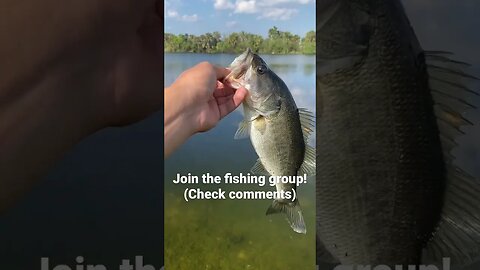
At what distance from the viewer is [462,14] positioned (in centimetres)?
231

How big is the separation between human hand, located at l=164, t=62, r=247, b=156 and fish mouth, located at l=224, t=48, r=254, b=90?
0.02m

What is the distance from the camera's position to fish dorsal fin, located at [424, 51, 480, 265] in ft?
7.59

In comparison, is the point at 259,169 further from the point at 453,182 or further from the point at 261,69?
the point at 453,182

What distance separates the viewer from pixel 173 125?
2.34 m

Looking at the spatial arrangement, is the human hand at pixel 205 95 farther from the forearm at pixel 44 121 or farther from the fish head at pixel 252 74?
the forearm at pixel 44 121

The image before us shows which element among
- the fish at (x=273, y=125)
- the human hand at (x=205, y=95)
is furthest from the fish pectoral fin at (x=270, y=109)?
the human hand at (x=205, y=95)

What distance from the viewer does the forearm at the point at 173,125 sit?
7.63ft

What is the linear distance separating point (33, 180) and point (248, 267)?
1.04 meters

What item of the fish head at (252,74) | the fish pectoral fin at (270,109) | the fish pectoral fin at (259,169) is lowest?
the fish pectoral fin at (259,169)

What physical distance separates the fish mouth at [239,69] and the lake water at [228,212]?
37mm

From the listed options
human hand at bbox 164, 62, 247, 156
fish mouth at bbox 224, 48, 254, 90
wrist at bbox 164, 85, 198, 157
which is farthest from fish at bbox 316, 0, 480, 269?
wrist at bbox 164, 85, 198, 157

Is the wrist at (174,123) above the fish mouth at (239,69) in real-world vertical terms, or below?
below

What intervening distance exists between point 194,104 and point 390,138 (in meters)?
0.89

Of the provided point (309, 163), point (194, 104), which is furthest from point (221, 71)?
point (309, 163)
